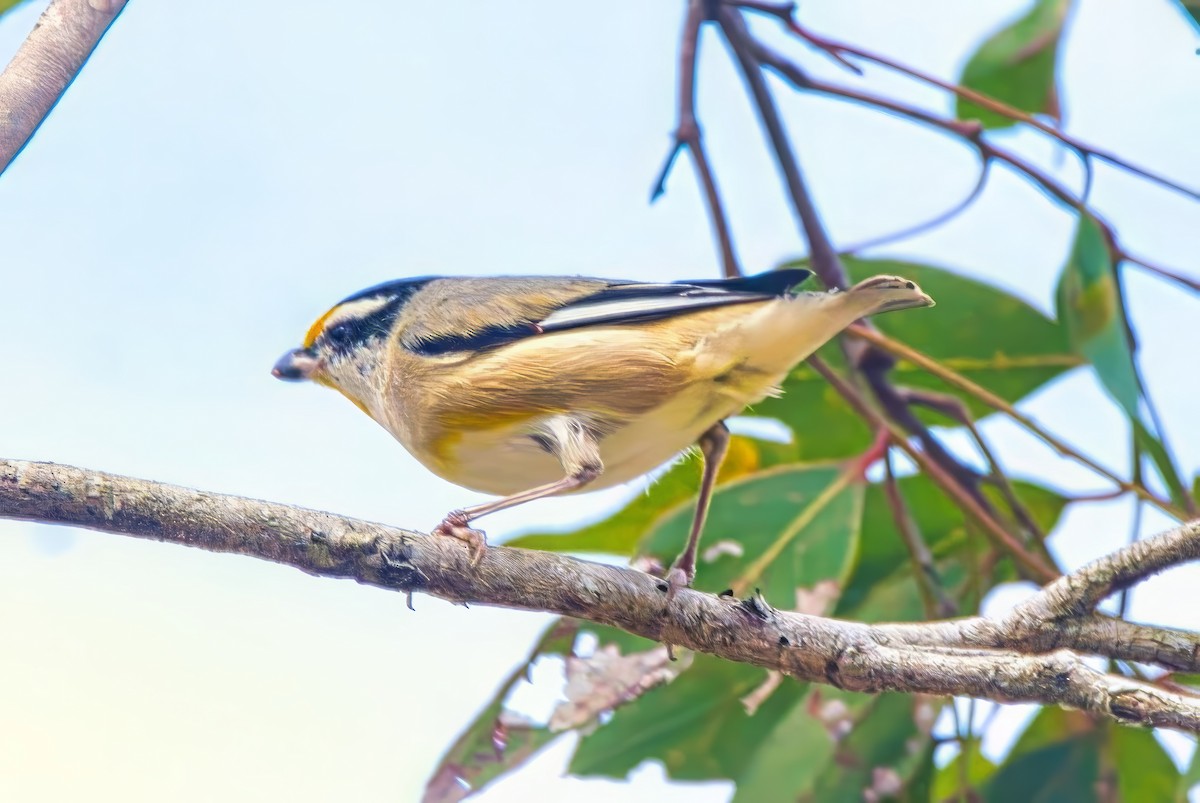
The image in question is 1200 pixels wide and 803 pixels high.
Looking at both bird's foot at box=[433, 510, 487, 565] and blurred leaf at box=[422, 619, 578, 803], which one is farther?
blurred leaf at box=[422, 619, 578, 803]

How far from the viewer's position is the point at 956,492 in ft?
9.95

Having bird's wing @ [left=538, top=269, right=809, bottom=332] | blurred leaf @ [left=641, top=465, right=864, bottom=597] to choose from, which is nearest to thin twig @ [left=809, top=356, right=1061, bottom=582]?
blurred leaf @ [left=641, top=465, right=864, bottom=597]

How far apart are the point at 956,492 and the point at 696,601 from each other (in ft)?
3.89

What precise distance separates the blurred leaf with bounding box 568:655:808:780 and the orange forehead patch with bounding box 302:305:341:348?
1213 millimetres

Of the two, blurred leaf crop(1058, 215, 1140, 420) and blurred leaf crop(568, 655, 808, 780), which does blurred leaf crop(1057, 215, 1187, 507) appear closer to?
blurred leaf crop(1058, 215, 1140, 420)

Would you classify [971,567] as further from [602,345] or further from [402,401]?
[402,401]

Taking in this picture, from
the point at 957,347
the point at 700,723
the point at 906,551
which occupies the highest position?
the point at 957,347

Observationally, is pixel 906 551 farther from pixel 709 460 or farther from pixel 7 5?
pixel 7 5

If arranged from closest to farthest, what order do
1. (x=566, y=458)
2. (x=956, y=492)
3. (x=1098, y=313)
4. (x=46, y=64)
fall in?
(x=46, y=64) → (x=566, y=458) → (x=1098, y=313) → (x=956, y=492)

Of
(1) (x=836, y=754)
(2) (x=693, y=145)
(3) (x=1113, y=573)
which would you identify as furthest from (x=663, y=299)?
(1) (x=836, y=754)

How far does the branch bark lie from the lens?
1688mm

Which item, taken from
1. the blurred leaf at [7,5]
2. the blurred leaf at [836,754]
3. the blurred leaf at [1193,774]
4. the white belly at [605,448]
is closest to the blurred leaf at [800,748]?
the blurred leaf at [836,754]

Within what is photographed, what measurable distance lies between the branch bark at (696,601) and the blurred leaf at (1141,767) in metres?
1.26

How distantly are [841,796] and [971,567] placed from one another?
0.66 m
